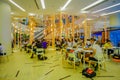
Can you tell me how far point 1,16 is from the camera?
30.0 ft

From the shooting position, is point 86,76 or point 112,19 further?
point 112,19

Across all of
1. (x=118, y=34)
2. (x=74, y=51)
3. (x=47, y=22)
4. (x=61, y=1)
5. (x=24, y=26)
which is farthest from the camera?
(x=24, y=26)

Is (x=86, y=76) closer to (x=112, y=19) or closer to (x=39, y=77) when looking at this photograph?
(x=39, y=77)

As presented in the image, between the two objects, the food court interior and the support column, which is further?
the support column

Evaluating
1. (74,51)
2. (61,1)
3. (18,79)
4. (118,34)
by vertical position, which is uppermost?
(61,1)

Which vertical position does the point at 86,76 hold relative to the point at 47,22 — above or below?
below

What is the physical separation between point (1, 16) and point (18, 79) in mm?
5469

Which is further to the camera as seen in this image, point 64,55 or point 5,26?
point 5,26

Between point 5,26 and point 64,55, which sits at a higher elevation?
point 5,26

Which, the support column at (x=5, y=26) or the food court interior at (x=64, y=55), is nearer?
the food court interior at (x=64, y=55)

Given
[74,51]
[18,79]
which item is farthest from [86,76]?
[18,79]

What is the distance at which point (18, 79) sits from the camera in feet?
16.4

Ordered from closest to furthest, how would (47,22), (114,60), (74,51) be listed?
1. (74,51)
2. (114,60)
3. (47,22)

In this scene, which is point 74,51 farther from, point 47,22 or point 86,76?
point 47,22
